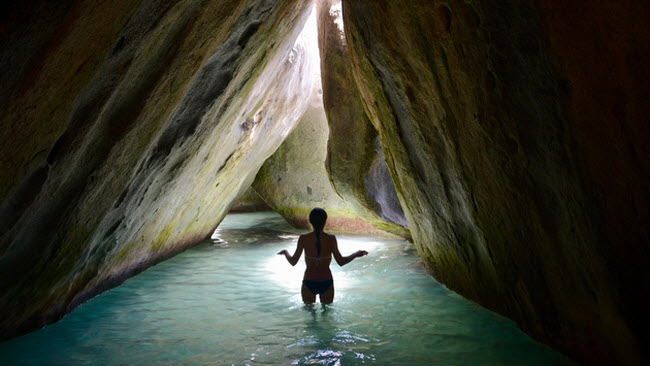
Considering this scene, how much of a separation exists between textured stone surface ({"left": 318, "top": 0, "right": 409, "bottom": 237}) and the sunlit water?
84.6 inches

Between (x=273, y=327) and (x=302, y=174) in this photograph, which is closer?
(x=273, y=327)

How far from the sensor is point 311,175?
573 inches

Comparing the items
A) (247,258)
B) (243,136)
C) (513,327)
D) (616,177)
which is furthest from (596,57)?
(247,258)

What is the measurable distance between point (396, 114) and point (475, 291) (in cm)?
234

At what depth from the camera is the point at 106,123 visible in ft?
13.2

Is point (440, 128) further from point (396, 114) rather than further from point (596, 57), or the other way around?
point (596, 57)

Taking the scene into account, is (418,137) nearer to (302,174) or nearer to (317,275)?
(317,275)

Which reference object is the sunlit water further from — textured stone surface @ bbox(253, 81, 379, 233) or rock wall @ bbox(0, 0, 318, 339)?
textured stone surface @ bbox(253, 81, 379, 233)

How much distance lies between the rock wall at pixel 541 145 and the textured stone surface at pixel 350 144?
14.5 ft

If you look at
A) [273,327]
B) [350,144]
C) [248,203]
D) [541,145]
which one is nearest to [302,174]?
[350,144]

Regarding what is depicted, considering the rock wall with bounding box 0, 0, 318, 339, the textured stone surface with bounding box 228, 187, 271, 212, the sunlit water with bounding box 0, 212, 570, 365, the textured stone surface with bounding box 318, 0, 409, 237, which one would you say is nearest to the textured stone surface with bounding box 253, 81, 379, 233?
the textured stone surface with bounding box 318, 0, 409, 237

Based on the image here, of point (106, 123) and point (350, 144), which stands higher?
point (350, 144)

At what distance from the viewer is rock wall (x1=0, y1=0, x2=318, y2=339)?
2826mm

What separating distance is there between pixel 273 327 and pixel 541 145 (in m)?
3.22
